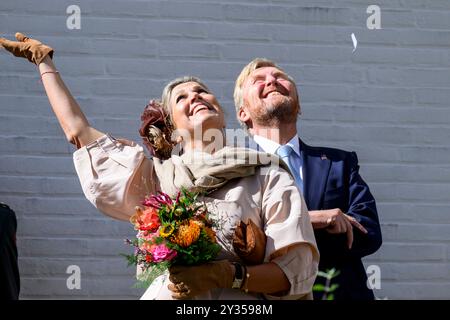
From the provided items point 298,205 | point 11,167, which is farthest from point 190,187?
point 11,167

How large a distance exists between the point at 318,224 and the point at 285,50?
1573 millimetres

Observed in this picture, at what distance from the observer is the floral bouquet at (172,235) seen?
10.5 feet

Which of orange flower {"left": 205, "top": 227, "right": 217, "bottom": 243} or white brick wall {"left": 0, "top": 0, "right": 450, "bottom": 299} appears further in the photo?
white brick wall {"left": 0, "top": 0, "right": 450, "bottom": 299}

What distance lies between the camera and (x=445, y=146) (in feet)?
17.2

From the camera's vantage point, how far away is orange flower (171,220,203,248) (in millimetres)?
3188

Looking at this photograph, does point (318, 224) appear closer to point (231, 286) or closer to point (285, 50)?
point (231, 286)

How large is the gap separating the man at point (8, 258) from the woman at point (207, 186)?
84cm

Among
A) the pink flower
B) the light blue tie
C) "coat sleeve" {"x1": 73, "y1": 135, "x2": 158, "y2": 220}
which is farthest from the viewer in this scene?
the light blue tie

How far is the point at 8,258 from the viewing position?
4.38m

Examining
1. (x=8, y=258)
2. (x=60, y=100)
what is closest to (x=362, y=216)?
(x=60, y=100)

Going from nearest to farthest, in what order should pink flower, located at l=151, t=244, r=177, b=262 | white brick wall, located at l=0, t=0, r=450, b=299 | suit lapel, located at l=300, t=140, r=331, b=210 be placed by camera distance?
pink flower, located at l=151, t=244, r=177, b=262 → suit lapel, located at l=300, t=140, r=331, b=210 → white brick wall, located at l=0, t=0, r=450, b=299

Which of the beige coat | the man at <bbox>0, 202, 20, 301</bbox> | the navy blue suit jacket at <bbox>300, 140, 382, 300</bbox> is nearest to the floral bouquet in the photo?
the beige coat

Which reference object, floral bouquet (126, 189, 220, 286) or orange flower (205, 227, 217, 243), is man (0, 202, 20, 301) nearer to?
floral bouquet (126, 189, 220, 286)

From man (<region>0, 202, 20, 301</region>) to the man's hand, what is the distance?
4.13 ft
